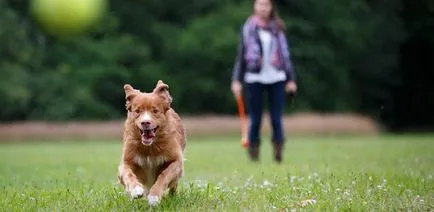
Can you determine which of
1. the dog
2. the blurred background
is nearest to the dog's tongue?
the dog

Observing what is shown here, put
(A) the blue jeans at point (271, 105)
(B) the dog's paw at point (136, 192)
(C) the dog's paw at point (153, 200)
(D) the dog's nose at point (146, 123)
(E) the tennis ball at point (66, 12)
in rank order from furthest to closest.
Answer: (E) the tennis ball at point (66, 12)
(A) the blue jeans at point (271, 105)
(D) the dog's nose at point (146, 123)
(C) the dog's paw at point (153, 200)
(B) the dog's paw at point (136, 192)

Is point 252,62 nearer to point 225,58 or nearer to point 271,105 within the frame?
point 271,105

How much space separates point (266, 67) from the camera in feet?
37.9

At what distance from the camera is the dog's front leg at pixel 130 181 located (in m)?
5.70

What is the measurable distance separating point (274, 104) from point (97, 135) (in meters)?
18.1

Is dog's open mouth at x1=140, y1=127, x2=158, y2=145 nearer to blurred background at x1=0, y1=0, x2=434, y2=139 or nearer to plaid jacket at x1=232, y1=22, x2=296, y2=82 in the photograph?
plaid jacket at x1=232, y1=22, x2=296, y2=82

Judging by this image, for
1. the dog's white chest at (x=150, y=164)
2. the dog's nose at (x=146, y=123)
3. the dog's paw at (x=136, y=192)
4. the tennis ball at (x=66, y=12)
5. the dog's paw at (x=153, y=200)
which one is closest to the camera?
the dog's paw at (x=136, y=192)

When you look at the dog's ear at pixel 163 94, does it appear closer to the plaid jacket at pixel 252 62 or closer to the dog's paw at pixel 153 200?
the dog's paw at pixel 153 200

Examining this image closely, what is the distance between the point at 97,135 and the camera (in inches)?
1131

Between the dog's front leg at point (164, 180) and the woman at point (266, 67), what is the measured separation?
210 inches

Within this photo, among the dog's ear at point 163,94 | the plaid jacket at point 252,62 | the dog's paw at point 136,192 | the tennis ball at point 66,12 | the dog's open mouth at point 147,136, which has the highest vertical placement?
the tennis ball at point 66,12

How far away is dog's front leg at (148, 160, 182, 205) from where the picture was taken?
19.2 ft

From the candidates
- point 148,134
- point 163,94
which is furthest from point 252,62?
point 148,134

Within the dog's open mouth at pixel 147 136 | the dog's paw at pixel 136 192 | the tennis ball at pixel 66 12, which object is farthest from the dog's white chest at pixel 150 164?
the tennis ball at pixel 66 12
